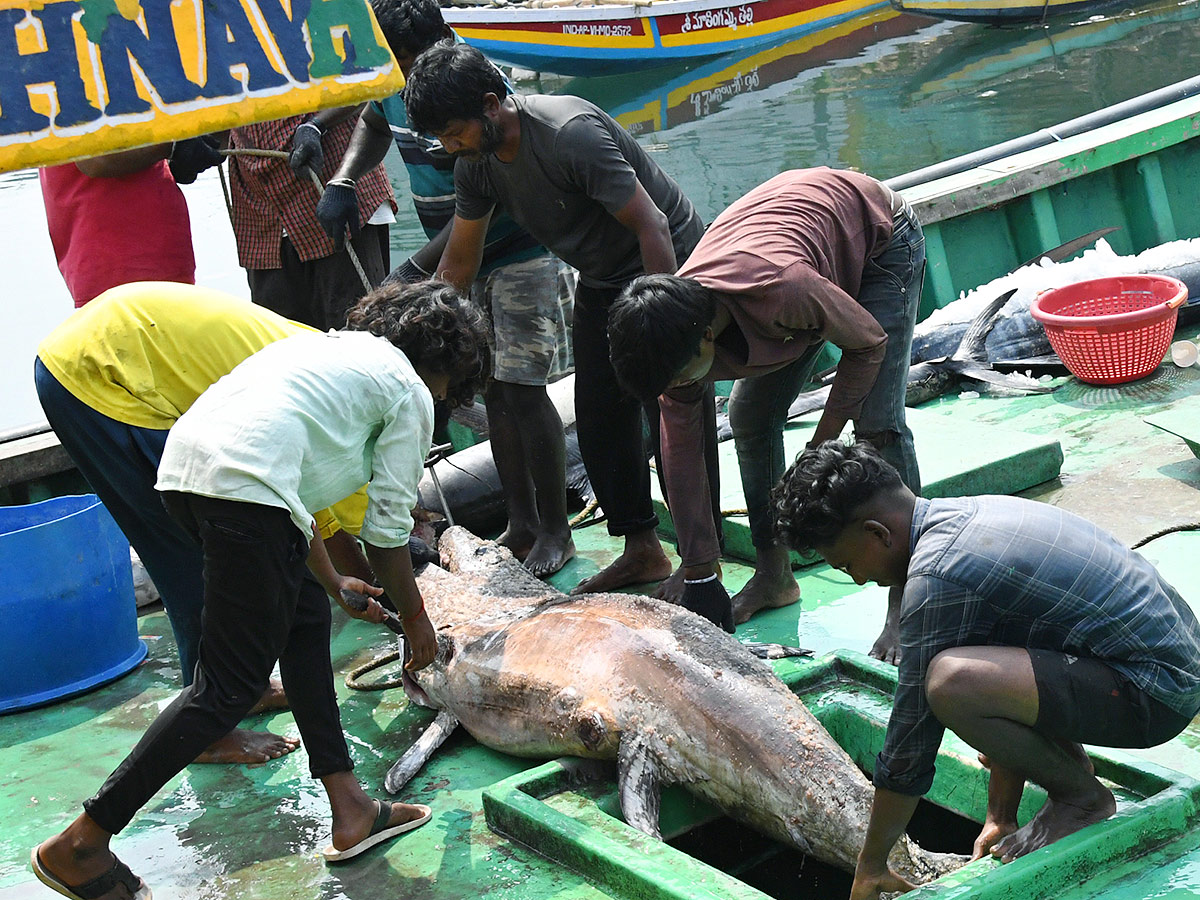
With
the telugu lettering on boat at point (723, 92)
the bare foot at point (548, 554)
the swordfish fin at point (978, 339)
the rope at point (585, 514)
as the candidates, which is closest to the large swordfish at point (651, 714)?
the bare foot at point (548, 554)

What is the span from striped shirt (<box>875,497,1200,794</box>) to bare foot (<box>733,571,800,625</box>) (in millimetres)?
1671

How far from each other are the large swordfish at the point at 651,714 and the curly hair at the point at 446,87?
1523mm

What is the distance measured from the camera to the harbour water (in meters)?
15.4

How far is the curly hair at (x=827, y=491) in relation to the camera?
2.75 m

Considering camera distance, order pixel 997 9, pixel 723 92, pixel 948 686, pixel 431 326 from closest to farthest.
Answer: pixel 948 686 → pixel 431 326 → pixel 723 92 → pixel 997 9

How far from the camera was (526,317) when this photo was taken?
16.2 ft

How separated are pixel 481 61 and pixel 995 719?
8.15 ft

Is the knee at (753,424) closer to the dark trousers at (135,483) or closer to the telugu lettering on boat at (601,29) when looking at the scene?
the dark trousers at (135,483)

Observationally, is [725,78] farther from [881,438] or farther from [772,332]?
[772,332]

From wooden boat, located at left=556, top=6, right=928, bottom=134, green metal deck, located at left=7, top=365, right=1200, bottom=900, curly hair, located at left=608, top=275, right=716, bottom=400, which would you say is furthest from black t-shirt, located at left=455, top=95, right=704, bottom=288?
wooden boat, located at left=556, top=6, right=928, bottom=134

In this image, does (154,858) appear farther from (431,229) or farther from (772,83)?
(772,83)

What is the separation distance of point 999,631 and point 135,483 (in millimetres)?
2259

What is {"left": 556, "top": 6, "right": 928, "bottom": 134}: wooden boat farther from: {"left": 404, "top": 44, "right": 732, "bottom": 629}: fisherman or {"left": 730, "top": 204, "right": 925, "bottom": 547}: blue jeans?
{"left": 730, "top": 204, "right": 925, "bottom": 547}: blue jeans

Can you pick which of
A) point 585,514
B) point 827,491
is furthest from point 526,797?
point 585,514
